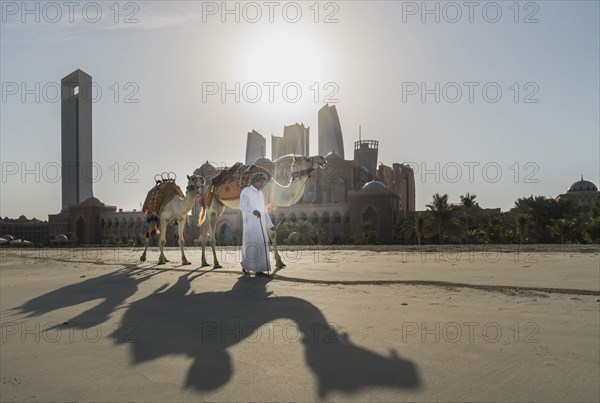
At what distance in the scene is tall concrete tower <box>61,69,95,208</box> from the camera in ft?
430

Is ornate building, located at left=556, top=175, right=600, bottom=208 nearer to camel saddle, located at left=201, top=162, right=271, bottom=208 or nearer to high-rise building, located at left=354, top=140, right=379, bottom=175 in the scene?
high-rise building, located at left=354, top=140, right=379, bottom=175

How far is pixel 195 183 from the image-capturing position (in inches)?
487

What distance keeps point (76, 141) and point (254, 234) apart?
135765 millimetres

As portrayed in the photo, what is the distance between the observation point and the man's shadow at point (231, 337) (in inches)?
121

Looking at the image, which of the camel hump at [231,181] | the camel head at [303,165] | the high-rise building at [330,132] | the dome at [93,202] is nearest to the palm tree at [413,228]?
the camel head at [303,165]

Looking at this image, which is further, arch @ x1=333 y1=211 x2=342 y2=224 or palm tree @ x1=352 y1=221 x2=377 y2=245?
arch @ x1=333 y1=211 x2=342 y2=224

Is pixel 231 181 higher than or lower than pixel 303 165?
lower

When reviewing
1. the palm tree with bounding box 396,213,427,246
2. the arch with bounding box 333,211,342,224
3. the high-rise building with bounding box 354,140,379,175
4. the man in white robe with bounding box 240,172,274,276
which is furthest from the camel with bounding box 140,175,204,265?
the high-rise building with bounding box 354,140,379,175

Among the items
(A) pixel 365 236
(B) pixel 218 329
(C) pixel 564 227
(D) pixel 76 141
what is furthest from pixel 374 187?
(D) pixel 76 141

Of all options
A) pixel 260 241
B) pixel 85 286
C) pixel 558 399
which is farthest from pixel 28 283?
pixel 558 399

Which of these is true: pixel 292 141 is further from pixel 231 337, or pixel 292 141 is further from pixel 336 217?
pixel 231 337

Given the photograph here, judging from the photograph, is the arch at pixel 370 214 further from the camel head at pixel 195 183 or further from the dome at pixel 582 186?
the dome at pixel 582 186

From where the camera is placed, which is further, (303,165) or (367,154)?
(367,154)

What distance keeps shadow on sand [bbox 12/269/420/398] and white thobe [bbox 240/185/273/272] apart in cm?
97
